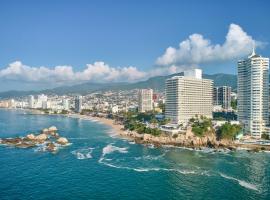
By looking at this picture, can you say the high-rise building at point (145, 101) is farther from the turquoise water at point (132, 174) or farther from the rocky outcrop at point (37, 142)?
the turquoise water at point (132, 174)

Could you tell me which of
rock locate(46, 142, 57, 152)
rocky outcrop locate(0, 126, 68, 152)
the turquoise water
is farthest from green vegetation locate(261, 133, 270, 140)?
rock locate(46, 142, 57, 152)

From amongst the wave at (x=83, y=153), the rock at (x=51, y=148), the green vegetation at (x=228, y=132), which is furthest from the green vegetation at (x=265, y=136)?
the rock at (x=51, y=148)

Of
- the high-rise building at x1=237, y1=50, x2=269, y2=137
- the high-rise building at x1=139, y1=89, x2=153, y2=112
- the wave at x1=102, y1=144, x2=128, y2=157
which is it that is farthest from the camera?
the high-rise building at x1=139, y1=89, x2=153, y2=112

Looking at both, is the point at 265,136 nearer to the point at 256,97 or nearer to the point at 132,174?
the point at 256,97

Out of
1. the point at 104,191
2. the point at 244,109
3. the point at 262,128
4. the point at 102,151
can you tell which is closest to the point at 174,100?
the point at 244,109

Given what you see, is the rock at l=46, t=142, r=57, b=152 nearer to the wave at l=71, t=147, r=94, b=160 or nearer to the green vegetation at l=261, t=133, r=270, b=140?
the wave at l=71, t=147, r=94, b=160

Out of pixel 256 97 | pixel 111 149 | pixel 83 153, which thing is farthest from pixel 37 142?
pixel 256 97

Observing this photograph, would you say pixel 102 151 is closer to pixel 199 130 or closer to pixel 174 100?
pixel 199 130
